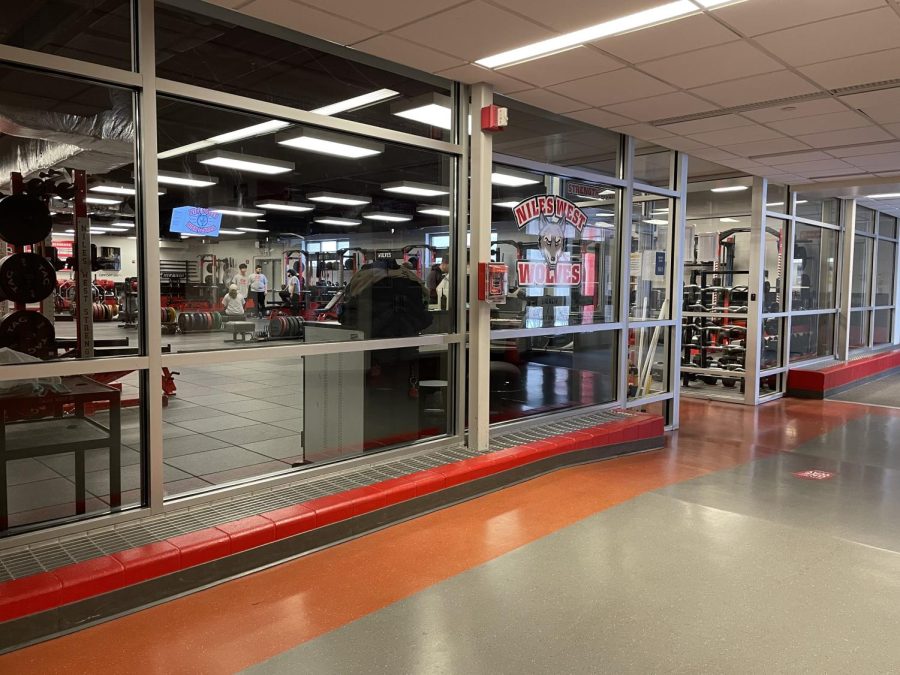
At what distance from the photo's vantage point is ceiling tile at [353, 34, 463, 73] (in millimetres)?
3943

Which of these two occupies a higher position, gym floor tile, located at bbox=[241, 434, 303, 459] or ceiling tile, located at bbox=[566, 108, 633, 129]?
ceiling tile, located at bbox=[566, 108, 633, 129]

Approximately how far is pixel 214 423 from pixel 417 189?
11.3ft

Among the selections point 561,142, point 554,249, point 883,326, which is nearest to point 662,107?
point 554,249

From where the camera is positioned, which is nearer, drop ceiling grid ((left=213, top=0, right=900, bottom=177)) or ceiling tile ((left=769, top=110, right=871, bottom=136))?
drop ceiling grid ((left=213, top=0, right=900, bottom=177))

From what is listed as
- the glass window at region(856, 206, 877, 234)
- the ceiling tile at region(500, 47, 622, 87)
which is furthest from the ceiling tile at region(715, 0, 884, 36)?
the glass window at region(856, 206, 877, 234)

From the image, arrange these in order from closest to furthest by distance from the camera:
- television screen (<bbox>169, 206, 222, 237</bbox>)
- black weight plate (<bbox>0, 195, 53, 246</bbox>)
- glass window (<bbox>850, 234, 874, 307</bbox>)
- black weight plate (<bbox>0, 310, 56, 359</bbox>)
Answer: black weight plate (<bbox>0, 195, 53, 246</bbox>) → black weight plate (<bbox>0, 310, 56, 359</bbox>) → television screen (<bbox>169, 206, 222, 237</bbox>) → glass window (<bbox>850, 234, 874, 307</bbox>)

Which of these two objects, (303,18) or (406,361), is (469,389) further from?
(303,18)

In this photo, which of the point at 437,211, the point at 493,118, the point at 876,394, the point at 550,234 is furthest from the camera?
the point at 876,394

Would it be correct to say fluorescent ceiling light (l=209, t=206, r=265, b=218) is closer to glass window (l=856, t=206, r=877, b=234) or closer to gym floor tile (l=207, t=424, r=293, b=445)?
gym floor tile (l=207, t=424, r=293, b=445)

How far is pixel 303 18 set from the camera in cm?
362

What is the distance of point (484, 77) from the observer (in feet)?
15.3

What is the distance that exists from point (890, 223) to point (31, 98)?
51.1 ft

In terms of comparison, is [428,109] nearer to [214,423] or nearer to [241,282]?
[241,282]

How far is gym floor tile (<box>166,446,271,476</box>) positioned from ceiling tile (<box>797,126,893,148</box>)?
6014mm
